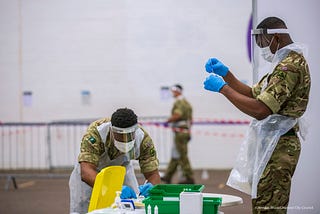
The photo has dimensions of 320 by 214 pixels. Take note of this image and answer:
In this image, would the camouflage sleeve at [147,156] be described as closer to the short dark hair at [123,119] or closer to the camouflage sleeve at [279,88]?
the short dark hair at [123,119]

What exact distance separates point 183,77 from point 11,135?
348 cm

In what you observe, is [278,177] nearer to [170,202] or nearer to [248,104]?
[248,104]

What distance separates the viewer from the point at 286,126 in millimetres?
3906

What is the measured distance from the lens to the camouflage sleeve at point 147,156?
4594 millimetres

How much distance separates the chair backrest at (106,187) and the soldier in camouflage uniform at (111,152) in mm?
166

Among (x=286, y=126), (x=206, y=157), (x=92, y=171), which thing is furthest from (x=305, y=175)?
(x=206, y=157)

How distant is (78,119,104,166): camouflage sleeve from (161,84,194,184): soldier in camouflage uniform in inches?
Result: 237

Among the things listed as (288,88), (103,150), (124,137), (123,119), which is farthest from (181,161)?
(288,88)

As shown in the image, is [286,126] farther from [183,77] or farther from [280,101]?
[183,77]

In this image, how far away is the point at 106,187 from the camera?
3.95m

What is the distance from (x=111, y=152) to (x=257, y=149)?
111 centimetres

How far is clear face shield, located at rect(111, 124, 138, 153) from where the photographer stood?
14.0 ft

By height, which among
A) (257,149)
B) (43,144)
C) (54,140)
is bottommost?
(43,144)

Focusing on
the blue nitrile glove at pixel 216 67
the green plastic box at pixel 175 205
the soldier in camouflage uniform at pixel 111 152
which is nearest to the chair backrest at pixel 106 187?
the soldier in camouflage uniform at pixel 111 152
